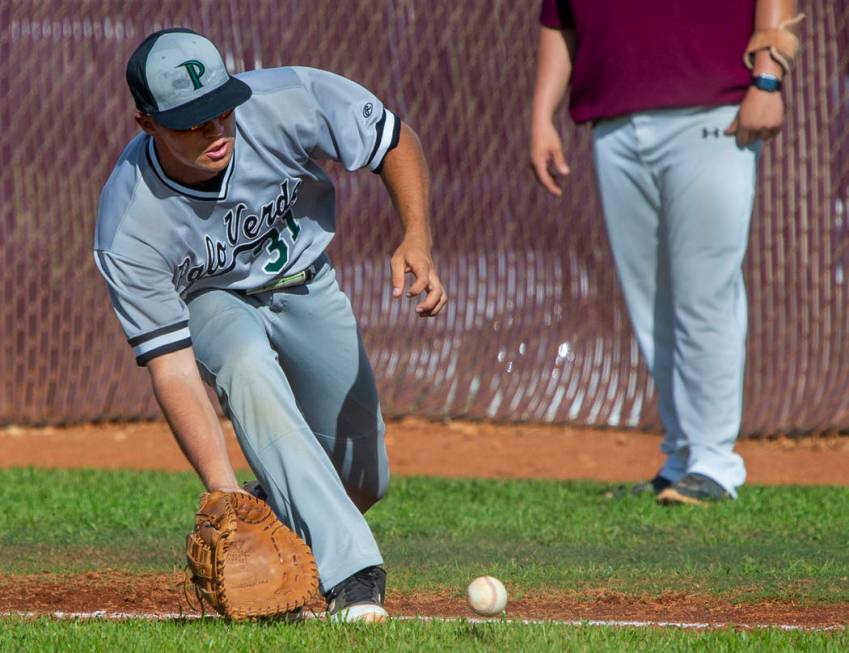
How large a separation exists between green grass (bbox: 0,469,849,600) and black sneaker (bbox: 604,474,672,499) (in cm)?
8

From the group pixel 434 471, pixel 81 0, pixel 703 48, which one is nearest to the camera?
pixel 703 48

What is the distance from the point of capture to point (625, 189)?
688cm

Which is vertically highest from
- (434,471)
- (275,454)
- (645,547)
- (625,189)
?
(625,189)

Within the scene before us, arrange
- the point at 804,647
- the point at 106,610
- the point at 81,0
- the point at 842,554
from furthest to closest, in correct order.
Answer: the point at 81,0
the point at 842,554
the point at 106,610
the point at 804,647

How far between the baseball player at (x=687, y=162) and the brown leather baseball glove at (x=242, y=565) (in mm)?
2808

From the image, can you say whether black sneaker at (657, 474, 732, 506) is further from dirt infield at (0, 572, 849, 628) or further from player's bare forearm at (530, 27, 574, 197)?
dirt infield at (0, 572, 849, 628)

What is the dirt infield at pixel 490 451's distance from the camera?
28.3 ft

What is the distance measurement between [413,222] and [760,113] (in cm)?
254

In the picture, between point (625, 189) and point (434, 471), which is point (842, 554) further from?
point (434, 471)

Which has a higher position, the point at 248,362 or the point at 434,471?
the point at 248,362

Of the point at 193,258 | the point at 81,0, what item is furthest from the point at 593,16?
the point at 81,0

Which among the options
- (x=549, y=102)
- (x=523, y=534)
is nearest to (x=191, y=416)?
(x=523, y=534)

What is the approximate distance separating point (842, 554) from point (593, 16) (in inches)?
105

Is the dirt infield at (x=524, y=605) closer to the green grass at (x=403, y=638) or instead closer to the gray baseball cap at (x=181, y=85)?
the green grass at (x=403, y=638)
